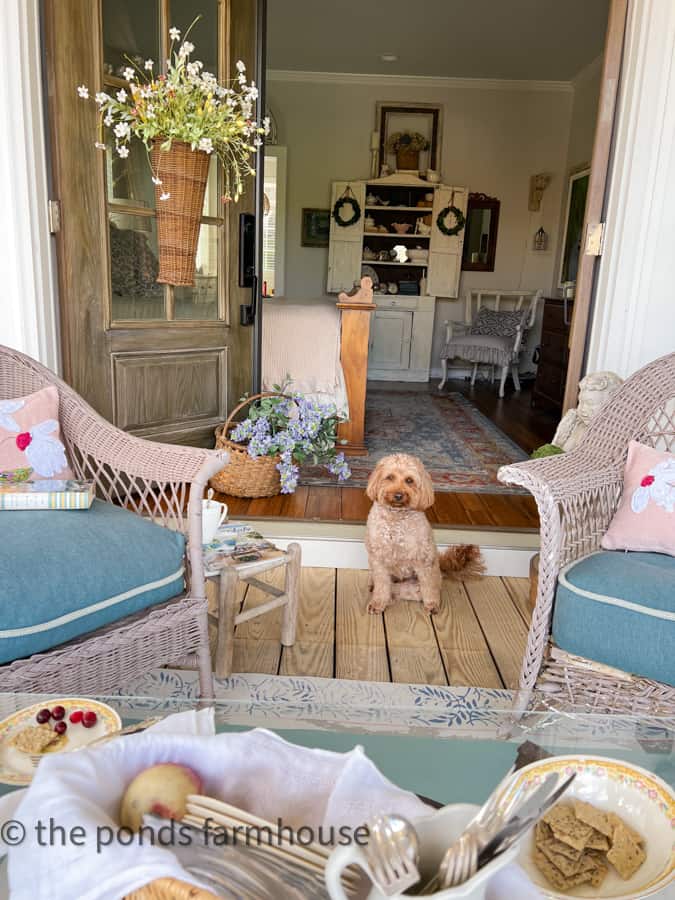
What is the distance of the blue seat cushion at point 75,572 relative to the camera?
128 centimetres

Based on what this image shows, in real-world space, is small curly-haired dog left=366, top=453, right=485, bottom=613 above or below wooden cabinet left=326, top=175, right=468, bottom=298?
below

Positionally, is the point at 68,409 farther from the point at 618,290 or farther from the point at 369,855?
the point at 618,290

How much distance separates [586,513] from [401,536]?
67 cm

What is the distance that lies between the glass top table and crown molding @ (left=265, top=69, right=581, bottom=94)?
724cm

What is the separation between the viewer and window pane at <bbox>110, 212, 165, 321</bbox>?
2.66 meters

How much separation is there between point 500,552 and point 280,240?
551cm

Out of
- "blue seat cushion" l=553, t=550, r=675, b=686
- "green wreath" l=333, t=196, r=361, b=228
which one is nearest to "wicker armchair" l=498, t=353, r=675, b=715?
"blue seat cushion" l=553, t=550, r=675, b=686

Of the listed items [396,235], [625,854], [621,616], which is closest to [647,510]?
[621,616]

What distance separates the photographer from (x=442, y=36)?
5750mm

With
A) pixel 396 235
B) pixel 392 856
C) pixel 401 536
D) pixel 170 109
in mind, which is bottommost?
pixel 401 536

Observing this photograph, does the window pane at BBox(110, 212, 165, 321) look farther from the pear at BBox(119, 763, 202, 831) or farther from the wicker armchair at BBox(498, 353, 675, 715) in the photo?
the pear at BBox(119, 763, 202, 831)

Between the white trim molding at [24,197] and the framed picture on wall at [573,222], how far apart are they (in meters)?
5.28

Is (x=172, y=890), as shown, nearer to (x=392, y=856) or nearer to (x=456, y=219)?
(x=392, y=856)

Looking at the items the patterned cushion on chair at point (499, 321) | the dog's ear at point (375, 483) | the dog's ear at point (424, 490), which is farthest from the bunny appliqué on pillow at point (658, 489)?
the patterned cushion on chair at point (499, 321)
